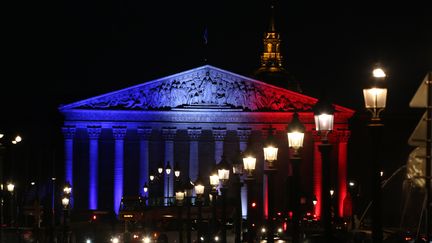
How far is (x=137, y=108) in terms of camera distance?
341 feet

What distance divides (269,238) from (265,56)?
126 meters

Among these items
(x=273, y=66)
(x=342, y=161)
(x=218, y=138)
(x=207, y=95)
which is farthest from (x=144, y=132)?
(x=273, y=66)

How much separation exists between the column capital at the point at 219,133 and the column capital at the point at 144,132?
5.60 metres

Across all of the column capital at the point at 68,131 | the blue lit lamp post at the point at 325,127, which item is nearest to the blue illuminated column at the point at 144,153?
the column capital at the point at 68,131

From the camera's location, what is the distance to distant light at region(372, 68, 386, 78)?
63.5ft

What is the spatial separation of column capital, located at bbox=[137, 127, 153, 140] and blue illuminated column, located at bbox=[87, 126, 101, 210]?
3.71 m

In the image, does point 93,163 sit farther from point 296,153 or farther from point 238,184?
point 296,153

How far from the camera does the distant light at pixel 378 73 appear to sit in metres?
19.3

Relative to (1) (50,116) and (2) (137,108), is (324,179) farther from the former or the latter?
(1) (50,116)

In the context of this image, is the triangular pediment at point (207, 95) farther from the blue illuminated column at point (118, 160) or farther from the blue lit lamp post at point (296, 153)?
the blue lit lamp post at point (296, 153)

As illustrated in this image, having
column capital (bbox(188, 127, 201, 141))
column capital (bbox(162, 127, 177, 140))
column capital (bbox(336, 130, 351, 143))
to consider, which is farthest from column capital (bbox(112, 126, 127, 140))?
column capital (bbox(336, 130, 351, 143))

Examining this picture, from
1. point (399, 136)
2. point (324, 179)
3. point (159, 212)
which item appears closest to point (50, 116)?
point (399, 136)

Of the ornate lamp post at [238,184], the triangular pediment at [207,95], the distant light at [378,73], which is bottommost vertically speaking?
the ornate lamp post at [238,184]

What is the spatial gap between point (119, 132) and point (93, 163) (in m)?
3.49
